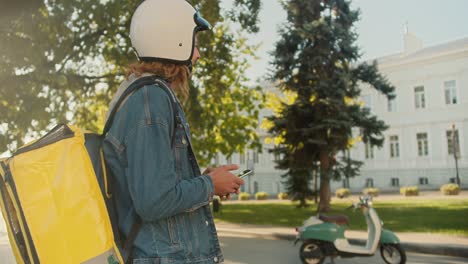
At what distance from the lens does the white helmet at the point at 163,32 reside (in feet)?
A: 6.34

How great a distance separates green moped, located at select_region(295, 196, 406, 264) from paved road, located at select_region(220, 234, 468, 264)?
69 centimetres

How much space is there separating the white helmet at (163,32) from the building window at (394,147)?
165 ft

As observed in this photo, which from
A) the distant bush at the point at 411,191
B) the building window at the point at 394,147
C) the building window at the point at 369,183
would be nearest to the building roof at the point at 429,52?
the building window at the point at 394,147

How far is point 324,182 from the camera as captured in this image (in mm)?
24734

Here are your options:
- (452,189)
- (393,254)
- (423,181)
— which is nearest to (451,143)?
(423,181)

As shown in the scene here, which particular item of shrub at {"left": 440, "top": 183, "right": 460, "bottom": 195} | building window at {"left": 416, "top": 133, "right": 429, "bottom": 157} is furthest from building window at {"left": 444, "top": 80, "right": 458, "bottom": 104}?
shrub at {"left": 440, "top": 183, "right": 460, "bottom": 195}

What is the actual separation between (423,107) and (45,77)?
40.7m

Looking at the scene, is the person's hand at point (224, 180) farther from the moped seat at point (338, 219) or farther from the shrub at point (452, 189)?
the shrub at point (452, 189)

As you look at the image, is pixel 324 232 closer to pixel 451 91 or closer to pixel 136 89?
pixel 136 89

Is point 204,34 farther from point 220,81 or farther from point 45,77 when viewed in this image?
point 45,77

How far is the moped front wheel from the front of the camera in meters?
8.88

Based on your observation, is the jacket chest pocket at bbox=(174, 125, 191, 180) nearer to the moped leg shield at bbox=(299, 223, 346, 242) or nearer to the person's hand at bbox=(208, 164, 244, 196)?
the person's hand at bbox=(208, 164, 244, 196)

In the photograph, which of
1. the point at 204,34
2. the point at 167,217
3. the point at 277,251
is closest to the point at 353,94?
the point at 204,34

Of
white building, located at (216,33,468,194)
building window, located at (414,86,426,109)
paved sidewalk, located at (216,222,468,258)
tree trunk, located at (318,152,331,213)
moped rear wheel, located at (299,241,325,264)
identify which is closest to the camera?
moped rear wheel, located at (299,241,325,264)
